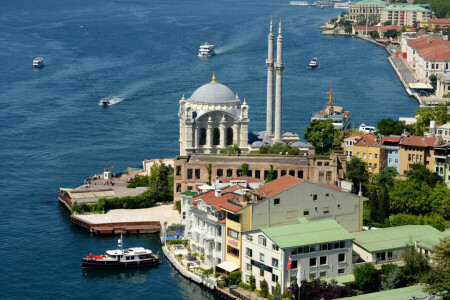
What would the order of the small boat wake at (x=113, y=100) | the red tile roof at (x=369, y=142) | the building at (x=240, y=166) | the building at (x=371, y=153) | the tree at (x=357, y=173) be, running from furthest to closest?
the small boat wake at (x=113, y=100), the red tile roof at (x=369, y=142), the building at (x=371, y=153), the tree at (x=357, y=173), the building at (x=240, y=166)

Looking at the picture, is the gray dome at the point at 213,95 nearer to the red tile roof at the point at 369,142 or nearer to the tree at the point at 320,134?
the tree at the point at 320,134

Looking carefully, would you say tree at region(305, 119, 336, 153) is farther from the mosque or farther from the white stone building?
the white stone building

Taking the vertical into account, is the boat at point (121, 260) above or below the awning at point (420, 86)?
below

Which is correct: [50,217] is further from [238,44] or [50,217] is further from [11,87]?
[238,44]

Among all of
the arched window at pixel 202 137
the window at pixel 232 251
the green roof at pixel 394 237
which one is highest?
the arched window at pixel 202 137

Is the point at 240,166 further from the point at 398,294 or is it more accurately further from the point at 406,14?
the point at 406,14

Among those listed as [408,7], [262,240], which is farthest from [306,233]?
[408,7]

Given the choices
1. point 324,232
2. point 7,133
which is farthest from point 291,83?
point 324,232

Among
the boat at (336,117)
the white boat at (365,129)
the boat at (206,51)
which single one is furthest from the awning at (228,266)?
the boat at (206,51)
